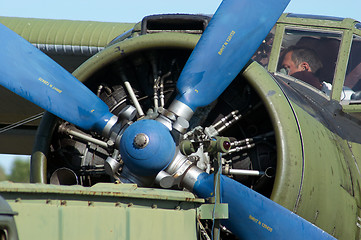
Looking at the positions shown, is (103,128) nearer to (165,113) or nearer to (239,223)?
(165,113)

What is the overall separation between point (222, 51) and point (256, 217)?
5.13 feet

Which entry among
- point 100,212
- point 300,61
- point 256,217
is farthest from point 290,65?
point 100,212

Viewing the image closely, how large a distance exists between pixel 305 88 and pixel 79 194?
3606mm

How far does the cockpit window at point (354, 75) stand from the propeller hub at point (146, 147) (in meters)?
2.47

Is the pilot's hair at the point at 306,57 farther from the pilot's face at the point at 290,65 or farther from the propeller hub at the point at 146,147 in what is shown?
the propeller hub at the point at 146,147

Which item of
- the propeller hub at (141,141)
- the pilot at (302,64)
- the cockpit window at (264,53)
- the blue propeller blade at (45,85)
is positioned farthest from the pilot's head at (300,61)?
the propeller hub at (141,141)

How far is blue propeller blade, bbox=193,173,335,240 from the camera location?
538 cm

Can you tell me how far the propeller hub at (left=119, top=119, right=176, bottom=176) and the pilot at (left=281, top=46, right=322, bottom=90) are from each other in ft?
7.57

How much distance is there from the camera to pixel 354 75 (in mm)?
7480

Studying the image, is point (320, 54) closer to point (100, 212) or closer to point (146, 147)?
point (146, 147)

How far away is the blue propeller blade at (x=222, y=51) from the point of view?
6242mm

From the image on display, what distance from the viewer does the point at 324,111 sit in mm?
7055

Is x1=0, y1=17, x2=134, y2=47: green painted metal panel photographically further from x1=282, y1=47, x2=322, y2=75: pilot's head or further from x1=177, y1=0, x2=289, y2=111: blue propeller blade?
x1=177, y1=0, x2=289, y2=111: blue propeller blade

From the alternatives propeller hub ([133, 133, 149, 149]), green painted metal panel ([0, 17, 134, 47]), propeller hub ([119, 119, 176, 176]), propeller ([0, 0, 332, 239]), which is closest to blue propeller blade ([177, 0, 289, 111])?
propeller ([0, 0, 332, 239])
